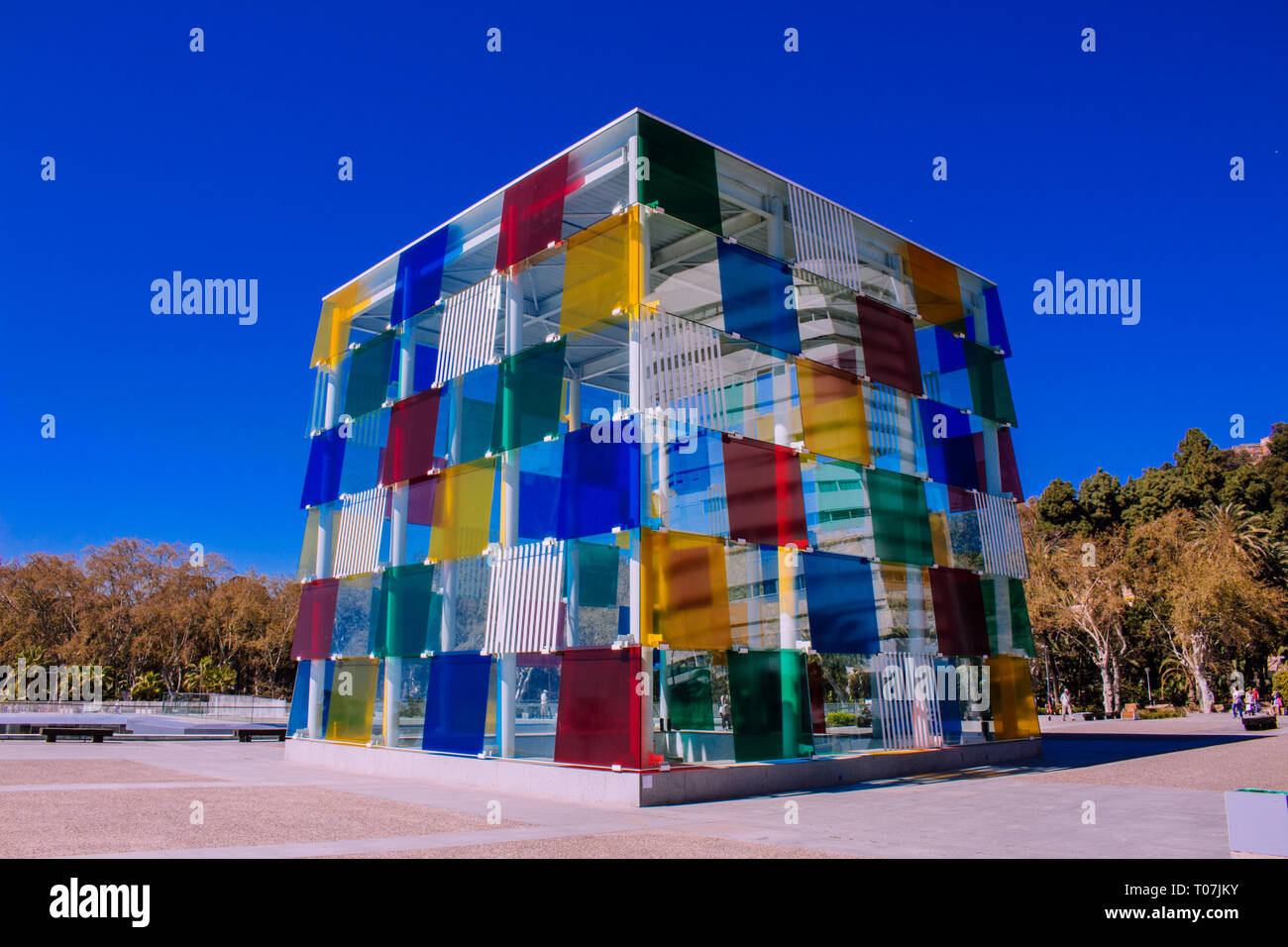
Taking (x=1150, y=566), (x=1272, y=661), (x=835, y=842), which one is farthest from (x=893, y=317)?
(x=1272, y=661)

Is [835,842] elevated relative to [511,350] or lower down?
lower down

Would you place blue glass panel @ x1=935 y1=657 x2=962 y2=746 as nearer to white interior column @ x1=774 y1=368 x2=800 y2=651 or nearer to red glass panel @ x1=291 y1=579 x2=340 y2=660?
white interior column @ x1=774 y1=368 x2=800 y2=651

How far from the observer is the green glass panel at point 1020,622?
24516mm

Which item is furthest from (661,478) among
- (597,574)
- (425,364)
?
(425,364)

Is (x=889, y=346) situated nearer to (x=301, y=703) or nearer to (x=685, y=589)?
(x=685, y=589)

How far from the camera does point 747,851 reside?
32.0ft

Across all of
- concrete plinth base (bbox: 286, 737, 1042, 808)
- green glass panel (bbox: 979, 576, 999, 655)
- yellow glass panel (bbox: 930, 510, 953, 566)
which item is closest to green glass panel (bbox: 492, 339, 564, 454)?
concrete plinth base (bbox: 286, 737, 1042, 808)

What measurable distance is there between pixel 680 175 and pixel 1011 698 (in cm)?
1607

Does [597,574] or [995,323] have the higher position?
[995,323]

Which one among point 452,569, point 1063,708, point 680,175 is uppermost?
point 680,175

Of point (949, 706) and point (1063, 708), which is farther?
point (1063, 708)

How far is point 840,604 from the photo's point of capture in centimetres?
1927
